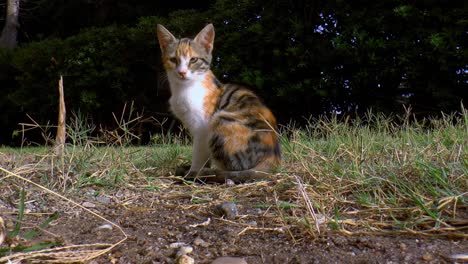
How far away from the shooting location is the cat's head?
424cm

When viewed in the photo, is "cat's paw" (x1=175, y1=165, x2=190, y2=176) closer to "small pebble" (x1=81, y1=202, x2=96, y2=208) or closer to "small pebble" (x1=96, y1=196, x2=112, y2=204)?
"small pebble" (x1=96, y1=196, x2=112, y2=204)

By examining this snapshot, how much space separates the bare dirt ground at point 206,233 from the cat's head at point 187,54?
4.89 ft

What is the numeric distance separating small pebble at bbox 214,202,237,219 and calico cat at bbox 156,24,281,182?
2.64 ft

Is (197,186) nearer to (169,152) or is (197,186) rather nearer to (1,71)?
(169,152)

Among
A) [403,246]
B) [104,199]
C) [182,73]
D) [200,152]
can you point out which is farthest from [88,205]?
[182,73]

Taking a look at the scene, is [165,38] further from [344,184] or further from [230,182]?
[344,184]

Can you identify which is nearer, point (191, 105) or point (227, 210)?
point (227, 210)

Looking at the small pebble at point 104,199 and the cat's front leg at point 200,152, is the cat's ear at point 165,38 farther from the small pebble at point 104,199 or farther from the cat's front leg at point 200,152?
the small pebble at point 104,199

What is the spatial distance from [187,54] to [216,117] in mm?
706

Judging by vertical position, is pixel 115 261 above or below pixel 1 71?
above

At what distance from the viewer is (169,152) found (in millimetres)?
4633

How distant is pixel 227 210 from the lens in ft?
8.05

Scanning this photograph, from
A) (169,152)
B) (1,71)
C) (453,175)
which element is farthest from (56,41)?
(453,175)

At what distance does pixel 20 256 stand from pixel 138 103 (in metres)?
7.81
